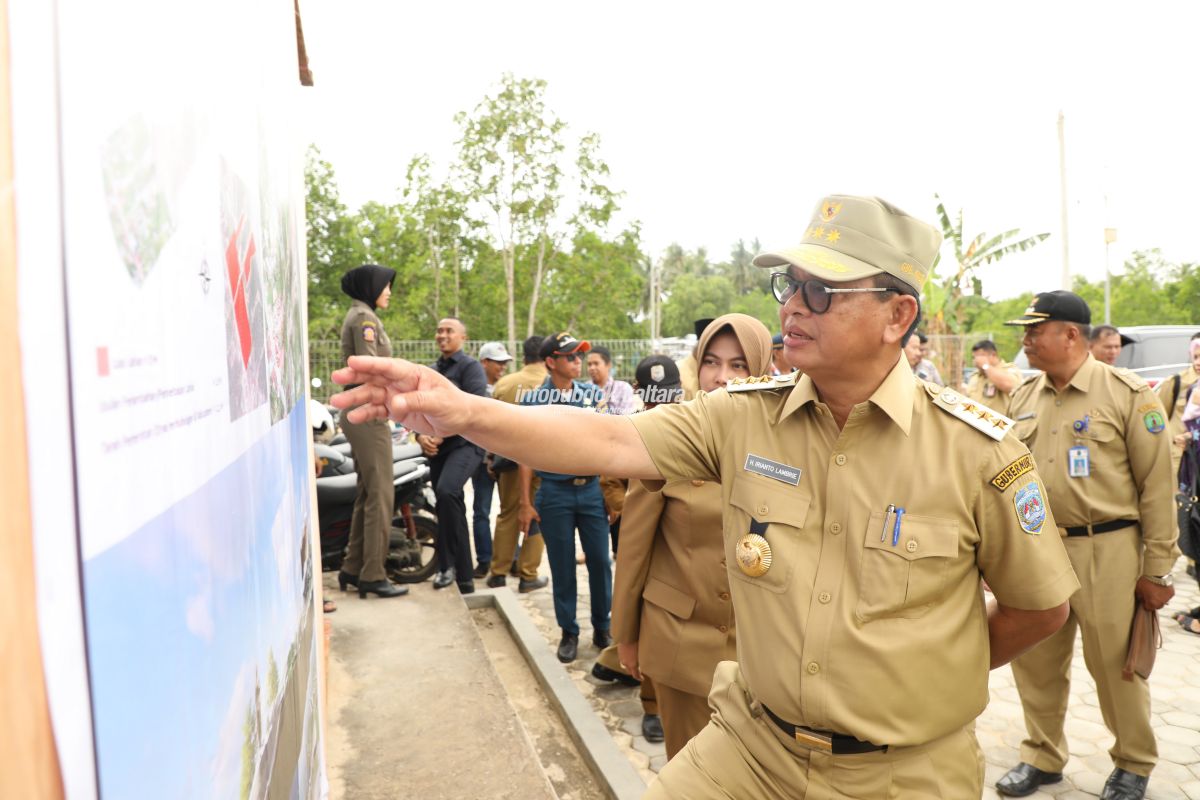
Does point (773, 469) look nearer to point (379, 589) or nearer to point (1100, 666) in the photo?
point (1100, 666)

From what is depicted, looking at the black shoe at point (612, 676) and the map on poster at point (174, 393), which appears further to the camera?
the black shoe at point (612, 676)

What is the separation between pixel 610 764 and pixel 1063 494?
2323 mm

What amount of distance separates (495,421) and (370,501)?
3.91 meters

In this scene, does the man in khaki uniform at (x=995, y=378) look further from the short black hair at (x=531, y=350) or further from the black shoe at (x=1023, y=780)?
the short black hair at (x=531, y=350)

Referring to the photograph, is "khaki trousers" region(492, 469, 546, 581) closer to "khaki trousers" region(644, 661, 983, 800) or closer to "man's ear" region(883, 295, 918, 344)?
"khaki trousers" region(644, 661, 983, 800)

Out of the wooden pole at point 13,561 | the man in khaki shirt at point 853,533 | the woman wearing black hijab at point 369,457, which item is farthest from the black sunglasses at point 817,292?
the woman wearing black hijab at point 369,457

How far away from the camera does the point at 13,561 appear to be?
0.51 m

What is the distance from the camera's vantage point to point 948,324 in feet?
79.9

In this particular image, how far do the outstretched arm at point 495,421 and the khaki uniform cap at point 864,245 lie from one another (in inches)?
24.5

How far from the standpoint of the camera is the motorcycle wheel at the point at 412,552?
6539mm

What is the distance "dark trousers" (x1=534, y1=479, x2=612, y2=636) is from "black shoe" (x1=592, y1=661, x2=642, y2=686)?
1.25ft

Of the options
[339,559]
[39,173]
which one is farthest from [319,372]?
[39,173]

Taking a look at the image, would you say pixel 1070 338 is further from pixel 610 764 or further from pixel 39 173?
pixel 39 173

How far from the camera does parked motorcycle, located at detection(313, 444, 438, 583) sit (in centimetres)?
606
